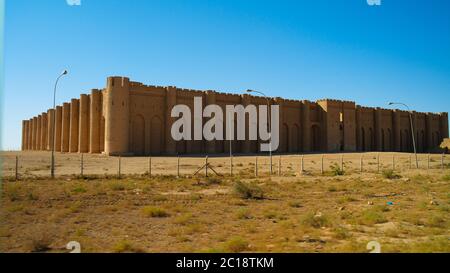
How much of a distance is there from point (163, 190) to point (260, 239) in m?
9.27

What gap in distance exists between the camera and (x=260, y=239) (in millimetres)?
7793

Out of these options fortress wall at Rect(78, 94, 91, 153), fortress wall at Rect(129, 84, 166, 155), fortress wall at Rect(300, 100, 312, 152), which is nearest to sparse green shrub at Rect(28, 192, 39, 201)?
fortress wall at Rect(129, 84, 166, 155)

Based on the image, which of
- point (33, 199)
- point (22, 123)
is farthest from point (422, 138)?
point (22, 123)

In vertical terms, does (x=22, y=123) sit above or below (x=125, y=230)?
above

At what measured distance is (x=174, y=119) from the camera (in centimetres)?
4606

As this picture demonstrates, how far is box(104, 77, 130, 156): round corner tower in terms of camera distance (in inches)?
1614

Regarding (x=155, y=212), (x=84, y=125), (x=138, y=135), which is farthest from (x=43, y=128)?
(x=155, y=212)

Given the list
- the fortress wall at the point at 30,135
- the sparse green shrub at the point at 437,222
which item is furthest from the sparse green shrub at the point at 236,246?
the fortress wall at the point at 30,135

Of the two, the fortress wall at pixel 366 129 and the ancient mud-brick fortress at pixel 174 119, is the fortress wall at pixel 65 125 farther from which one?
the fortress wall at pixel 366 129

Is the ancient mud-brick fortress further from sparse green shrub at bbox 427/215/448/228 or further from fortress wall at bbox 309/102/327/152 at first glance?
sparse green shrub at bbox 427/215/448/228

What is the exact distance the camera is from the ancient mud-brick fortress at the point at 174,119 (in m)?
42.2
